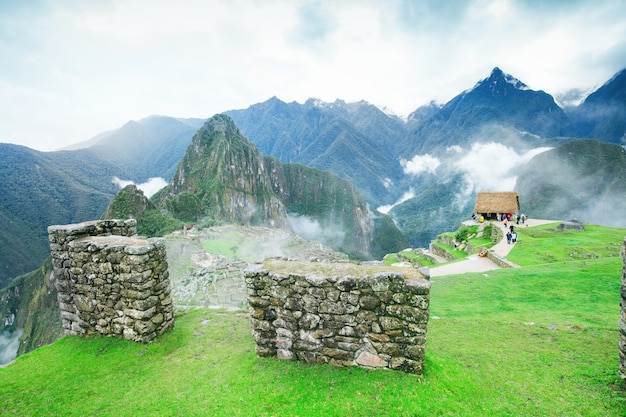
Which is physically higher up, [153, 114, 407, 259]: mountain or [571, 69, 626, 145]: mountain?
[571, 69, 626, 145]: mountain

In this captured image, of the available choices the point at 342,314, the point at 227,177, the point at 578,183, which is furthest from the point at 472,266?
the point at 227,177

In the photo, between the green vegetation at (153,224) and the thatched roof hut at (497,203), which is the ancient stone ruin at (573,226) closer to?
Result: the thatched roof hut at (497,203)

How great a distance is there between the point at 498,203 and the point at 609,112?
21861 cm

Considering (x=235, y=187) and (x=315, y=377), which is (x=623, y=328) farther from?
(x=235, y=187)

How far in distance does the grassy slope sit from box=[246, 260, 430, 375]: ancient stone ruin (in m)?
0.30

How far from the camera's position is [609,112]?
174500 mm

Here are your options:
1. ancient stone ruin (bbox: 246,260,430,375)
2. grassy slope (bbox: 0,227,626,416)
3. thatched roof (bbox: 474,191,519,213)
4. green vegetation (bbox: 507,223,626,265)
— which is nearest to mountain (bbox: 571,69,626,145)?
thatched roof (bbox: 474,191,519,213)

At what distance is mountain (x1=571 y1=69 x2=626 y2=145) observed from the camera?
158500 millimetres

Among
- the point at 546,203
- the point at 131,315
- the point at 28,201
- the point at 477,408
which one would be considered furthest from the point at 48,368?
the point at 28,201

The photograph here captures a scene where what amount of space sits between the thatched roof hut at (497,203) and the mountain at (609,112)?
17932 centimetres

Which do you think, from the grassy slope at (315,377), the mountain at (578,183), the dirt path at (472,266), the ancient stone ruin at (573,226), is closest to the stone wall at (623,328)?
the grassy slope at (315,377)

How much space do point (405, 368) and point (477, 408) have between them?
126 centimetres

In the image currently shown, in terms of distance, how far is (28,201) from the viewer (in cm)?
12200

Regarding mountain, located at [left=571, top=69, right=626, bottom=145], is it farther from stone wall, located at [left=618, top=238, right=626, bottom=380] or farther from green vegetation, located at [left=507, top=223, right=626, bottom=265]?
stone wall, located at [left=618, top=238, right=626, bottom=380]
